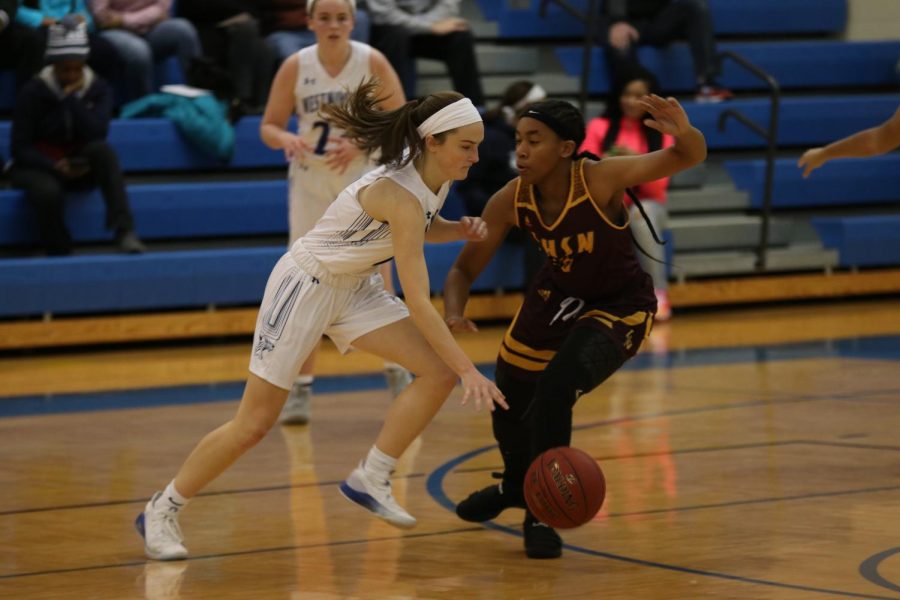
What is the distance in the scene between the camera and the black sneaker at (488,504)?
4.89 metres

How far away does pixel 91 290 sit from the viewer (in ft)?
33.1

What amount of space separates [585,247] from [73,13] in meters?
6.82

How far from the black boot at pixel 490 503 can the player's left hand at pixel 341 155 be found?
2485 millimetres

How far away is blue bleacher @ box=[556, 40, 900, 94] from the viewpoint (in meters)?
13.2

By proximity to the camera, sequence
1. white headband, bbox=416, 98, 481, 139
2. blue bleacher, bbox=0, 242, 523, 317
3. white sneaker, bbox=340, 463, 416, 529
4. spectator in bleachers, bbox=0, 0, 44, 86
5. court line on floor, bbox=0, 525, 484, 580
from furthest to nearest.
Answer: spectator in bleachers, bbox=0, 0, 44, 86
blue bleacher, bbox=0, 242, 523, 317
white sneaker, bbox=340, 463, 416, 529
white headband, bbox=416, 98, 481, 139
court line on floor, bbox=0, 525, 484, 580

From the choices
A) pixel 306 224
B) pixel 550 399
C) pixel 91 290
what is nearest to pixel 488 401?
pixel 550 399

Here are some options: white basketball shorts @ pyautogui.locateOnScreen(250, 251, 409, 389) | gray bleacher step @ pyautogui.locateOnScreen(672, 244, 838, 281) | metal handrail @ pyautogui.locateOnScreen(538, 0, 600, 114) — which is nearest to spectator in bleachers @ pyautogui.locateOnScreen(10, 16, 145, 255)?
metal handrail @ pyautogui.locateOnScreen(538, 0, 600, 114)

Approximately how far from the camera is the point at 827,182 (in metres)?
13.0

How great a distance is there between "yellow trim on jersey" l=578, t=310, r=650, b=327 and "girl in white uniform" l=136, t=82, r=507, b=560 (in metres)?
0.42

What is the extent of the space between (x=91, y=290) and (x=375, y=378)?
2.32m

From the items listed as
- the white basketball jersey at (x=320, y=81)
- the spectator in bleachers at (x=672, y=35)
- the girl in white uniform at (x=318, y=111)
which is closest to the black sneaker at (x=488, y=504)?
the girl in white uniform at (x=318, y=111)

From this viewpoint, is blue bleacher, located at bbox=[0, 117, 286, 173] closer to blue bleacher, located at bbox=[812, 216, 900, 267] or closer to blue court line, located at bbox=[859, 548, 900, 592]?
blue bleacher, located at bbox=[812, 216, 900, 267]

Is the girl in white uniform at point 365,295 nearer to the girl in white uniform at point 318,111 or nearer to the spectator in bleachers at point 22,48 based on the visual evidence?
the girl in white uniform at point 318,111

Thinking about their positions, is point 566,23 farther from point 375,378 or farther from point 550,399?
point 550,399
